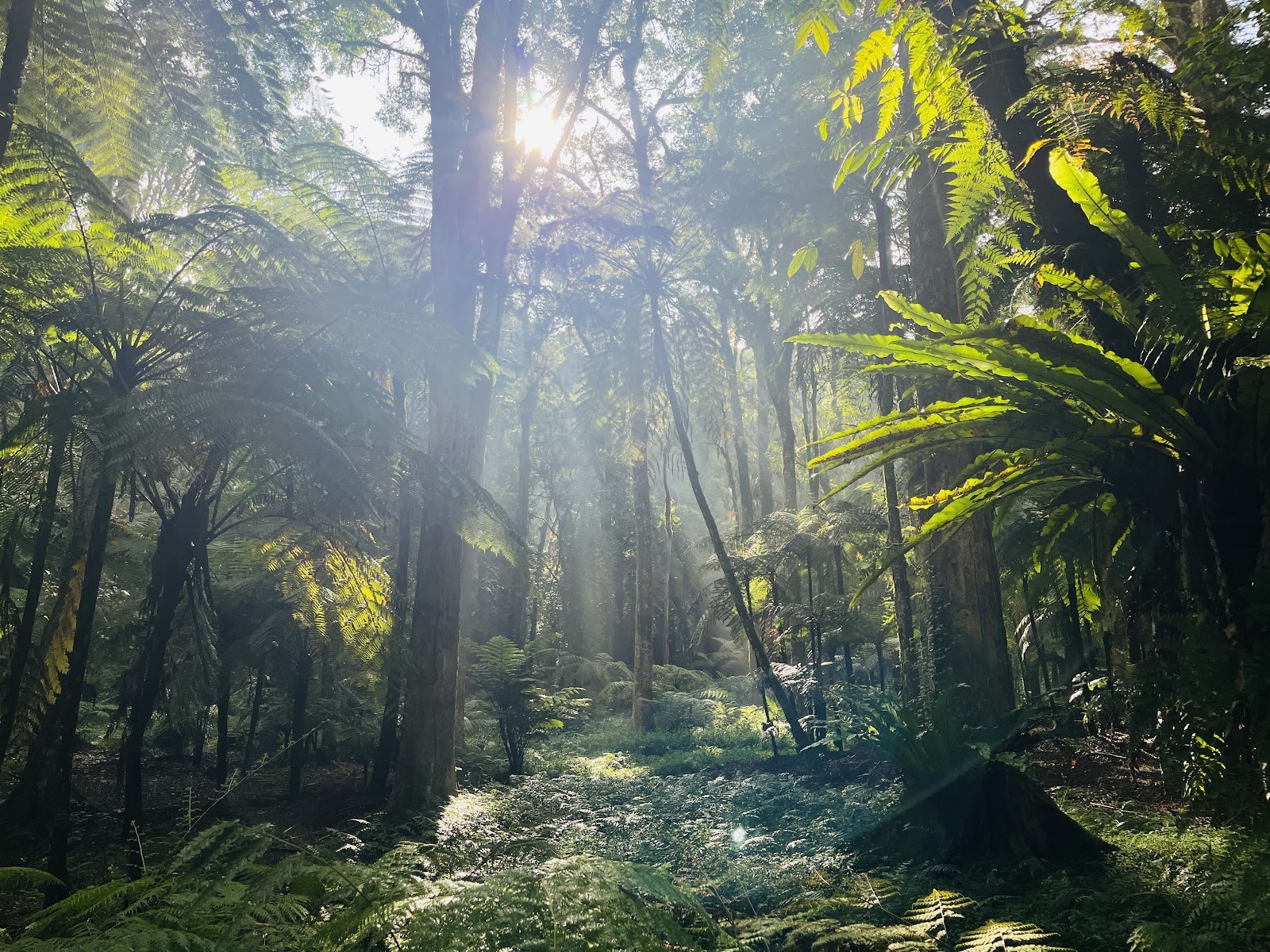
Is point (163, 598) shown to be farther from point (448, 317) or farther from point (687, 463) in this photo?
point (687, 463)

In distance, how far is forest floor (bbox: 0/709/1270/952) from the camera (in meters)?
2.04

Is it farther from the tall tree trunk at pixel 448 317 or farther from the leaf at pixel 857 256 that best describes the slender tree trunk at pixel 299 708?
the leaf at pixel 857 256

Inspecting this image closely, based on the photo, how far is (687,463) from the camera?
33.6 ft

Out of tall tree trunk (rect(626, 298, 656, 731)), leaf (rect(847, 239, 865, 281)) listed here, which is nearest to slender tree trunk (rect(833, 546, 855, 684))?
tall tree trunk (rect(626, 298, 656, 731))

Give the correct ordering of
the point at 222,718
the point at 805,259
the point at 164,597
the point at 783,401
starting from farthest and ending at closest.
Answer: the point at 783,401 < the point at 222,718 < the point at 164,597 < the point at 805,259

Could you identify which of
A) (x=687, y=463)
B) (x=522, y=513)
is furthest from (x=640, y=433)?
(x=522, y=513)

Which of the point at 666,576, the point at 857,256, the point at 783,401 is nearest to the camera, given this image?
the point at 857,256

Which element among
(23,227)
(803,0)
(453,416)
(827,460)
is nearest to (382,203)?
(453,416)

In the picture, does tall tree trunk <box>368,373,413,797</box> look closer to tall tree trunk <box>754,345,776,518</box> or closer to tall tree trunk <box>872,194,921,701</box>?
tall tree trunk <box>872,194,921,701</box>

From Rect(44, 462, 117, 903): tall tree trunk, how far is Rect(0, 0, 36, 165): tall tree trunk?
151 cm

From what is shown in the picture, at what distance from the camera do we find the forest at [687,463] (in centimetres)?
180

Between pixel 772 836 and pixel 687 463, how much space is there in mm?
6734

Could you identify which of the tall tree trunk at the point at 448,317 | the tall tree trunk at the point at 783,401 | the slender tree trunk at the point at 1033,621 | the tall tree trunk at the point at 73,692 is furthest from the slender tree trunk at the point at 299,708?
the tall tree trunk at the point at 783,401

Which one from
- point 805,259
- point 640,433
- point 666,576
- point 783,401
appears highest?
point 783,401
